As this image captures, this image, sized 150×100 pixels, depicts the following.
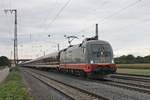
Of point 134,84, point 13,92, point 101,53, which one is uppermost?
point 101,53

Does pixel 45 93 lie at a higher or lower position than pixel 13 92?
lower

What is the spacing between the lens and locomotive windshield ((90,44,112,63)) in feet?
106

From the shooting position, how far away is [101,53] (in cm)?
3259

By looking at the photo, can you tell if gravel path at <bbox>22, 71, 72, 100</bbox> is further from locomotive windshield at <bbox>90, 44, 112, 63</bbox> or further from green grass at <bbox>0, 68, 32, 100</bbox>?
locomotive windshield at <bbox>90, 44, 112, 63</bbox>

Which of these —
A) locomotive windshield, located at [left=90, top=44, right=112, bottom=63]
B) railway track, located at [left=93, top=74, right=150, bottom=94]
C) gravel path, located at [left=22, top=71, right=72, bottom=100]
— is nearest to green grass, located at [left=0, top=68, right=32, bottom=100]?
gravel path, located at [left=22, top=71, right=72, bottom=100]

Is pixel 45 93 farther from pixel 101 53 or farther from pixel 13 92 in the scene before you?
pixel 101 53

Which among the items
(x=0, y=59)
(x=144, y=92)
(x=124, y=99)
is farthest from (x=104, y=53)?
(x=0, y=59)

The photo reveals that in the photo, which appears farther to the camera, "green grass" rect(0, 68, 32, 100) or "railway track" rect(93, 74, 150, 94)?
"railway track" rect(93, 74, 150, 94)

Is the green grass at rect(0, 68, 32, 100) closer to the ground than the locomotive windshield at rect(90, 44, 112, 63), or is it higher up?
closer to the ground

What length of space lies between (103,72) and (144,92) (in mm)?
12129

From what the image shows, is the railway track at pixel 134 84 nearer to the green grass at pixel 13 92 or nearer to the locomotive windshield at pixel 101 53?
the locomotive windshield at pixel 101 53

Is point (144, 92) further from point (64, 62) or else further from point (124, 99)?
point (64, 62)

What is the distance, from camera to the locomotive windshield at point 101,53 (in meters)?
32.3

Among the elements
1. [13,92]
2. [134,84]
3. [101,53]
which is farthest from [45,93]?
[101,53]
